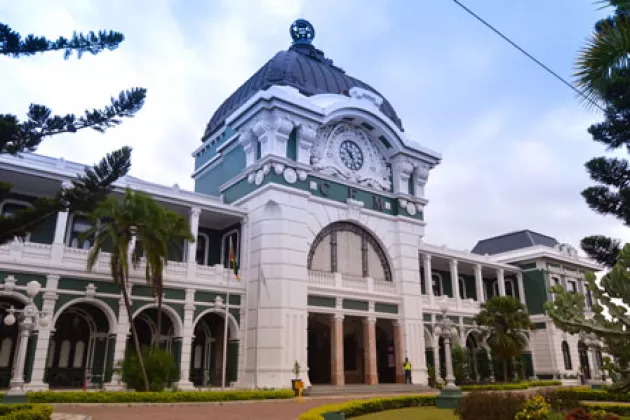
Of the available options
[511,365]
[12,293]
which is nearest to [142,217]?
[12,293]

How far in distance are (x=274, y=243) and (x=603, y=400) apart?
15.3 meters

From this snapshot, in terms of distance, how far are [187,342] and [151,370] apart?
12.3 feet

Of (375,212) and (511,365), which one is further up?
(375,212)

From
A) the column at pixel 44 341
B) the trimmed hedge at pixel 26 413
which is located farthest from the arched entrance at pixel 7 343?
the trimmed hedge at pixel 26 413

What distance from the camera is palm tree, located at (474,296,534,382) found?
98.5 ft

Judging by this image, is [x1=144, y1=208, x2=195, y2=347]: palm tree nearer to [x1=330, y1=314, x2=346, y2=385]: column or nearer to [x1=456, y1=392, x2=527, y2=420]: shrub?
[x1=330, y1=314, x2=346, y2=385]: column

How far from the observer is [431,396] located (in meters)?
18.9

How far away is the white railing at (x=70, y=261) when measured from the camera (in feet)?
65.2

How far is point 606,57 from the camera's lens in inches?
362

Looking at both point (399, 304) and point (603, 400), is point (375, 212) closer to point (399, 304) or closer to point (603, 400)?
point (399, 304)

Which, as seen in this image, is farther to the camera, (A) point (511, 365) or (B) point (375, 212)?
(A) point (511, 365)

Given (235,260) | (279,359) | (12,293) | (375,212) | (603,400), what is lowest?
(603,400)

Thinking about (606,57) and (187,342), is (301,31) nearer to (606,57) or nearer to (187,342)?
(187,342)

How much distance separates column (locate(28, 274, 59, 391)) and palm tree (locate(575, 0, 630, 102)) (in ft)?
58.2
